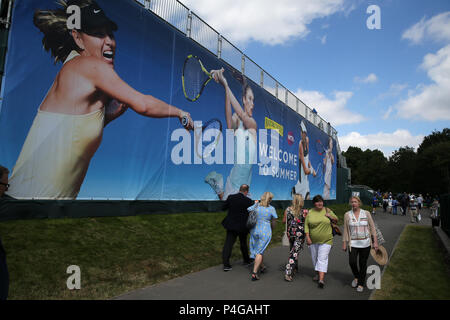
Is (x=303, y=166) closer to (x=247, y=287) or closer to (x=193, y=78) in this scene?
(x=193, y=78)

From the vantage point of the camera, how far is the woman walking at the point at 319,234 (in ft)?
20.5

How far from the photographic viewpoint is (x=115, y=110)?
1097 centimetres

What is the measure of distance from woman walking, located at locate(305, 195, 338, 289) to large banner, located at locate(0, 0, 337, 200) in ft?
21.4

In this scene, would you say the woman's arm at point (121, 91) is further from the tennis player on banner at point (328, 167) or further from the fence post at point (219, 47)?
the tennis player on banner at point (328, 167)

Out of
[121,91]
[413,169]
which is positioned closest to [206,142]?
[121,91]

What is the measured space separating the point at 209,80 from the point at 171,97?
10.5ft

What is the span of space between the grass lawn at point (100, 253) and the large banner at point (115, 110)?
135 centimetres

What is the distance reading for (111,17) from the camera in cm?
1086

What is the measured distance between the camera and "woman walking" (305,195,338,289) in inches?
246

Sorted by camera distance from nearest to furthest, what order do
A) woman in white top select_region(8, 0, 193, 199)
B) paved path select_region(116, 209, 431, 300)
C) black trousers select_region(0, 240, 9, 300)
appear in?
black trousers select_region(0, 240, 9, 300) < paved path select_region(116, 209, 431, 300) < woman in white top select_region(8, 0, 193, 199)

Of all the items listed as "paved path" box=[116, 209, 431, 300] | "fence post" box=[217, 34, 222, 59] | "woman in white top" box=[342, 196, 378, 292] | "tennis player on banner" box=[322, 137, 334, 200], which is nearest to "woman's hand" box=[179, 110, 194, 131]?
"fence post" box=[217, 34, 222, 59]

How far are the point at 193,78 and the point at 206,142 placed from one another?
9.11 ft

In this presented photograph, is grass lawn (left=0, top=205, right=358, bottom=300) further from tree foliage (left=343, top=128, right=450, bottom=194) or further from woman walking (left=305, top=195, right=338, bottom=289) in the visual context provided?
tree foliage (left=343, top=128, right=450, bottom=194)
